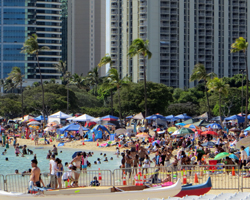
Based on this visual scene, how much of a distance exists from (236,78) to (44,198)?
84.7 metres

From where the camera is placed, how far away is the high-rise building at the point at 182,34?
101 metres

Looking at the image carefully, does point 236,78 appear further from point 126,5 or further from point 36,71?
point 36,71

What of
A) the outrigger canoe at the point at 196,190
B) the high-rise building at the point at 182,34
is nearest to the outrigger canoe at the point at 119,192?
the outrigger canoe at the point at 196,190

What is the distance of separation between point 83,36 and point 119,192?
137 meters

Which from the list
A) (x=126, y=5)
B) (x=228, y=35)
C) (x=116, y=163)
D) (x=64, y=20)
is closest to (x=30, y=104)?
(x=116, y=163)

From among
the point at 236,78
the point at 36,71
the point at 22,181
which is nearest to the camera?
the point at 22,181

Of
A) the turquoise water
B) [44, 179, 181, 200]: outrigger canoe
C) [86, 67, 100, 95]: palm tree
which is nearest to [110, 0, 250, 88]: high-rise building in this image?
[86, 67, 100, 95]: palm tree

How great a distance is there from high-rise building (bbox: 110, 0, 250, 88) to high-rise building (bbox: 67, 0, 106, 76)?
117 ft

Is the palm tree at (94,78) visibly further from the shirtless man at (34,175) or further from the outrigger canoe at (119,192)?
the outrigger canoe at (119,192)

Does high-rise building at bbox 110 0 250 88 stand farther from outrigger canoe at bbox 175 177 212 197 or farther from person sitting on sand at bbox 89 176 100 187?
outrigger canoe at bbox 175 177 212 197

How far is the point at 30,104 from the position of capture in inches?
2500

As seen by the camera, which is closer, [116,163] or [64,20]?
[116,163]

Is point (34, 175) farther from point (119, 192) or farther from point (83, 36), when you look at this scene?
point (83, 36)

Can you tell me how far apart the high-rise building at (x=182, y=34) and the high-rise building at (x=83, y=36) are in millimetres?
35719
